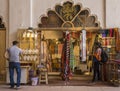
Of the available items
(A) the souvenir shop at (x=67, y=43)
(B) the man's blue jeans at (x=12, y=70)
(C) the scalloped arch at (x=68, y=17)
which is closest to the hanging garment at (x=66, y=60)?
(A) the souvenir shop at (x=67, y=43)

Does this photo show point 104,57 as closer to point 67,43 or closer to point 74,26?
point 67,43

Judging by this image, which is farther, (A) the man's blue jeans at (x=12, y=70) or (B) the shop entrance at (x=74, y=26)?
(B) the shop entrance at (x=74, y=26)

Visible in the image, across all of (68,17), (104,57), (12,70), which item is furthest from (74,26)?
(12,70)

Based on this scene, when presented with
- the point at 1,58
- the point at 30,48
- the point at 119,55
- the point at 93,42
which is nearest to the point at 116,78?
the point at 119,55

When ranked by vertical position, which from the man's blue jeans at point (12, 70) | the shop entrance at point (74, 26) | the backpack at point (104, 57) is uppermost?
the shop entrance at point (74, 26)

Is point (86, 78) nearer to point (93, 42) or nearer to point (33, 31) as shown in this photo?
point (93, 42)

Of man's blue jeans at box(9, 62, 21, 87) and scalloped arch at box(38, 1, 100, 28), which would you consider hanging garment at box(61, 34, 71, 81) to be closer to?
scalloped arch at box(38, 1, 100, 28)

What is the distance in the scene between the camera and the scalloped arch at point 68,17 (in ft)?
52.4

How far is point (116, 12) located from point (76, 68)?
12.1 feet

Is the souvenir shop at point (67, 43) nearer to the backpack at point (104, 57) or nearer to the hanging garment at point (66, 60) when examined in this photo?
the hanging garment at point (66, 60)

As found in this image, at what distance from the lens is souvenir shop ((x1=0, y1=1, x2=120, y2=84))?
14828 mm

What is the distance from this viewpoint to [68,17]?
16094 millimetres

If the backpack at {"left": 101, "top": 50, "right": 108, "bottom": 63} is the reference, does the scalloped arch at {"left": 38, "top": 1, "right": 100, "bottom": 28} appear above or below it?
above

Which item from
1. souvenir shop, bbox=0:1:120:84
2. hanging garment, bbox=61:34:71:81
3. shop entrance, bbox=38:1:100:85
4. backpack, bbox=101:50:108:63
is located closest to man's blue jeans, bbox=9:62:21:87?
souvenir shop, bbox=0:1:120:84
